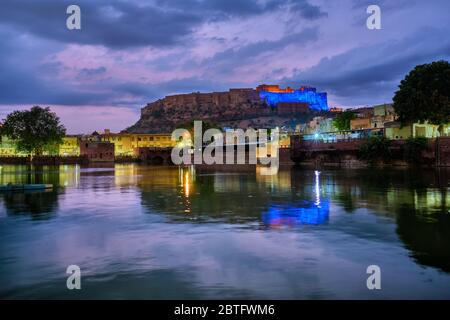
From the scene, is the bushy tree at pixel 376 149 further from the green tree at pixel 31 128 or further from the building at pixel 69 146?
the building at pixel 69 146

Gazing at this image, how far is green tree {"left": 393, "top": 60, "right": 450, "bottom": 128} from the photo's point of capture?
194ft

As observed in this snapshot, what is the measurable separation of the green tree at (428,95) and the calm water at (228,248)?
130 feet

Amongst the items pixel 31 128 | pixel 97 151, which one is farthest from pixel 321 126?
pixel 31 128

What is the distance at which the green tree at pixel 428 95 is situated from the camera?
59.0m

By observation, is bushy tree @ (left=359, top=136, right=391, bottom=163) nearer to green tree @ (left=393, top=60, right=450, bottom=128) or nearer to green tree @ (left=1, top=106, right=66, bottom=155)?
green tree @ (left=393, top=60, right=450, bottom=128)

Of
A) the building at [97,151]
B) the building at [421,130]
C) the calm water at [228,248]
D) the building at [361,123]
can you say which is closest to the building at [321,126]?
the building at [361,123]

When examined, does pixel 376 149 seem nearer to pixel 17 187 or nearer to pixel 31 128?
pixel 17 187

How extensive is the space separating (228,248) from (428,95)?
180 ft

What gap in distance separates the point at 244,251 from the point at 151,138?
14875cm

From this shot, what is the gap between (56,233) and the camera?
15.6 meters

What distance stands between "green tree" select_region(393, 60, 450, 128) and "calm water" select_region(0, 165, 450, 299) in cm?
3956

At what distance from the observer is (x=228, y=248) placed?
12.8m

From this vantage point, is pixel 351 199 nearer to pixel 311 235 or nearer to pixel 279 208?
pixel 279 208
